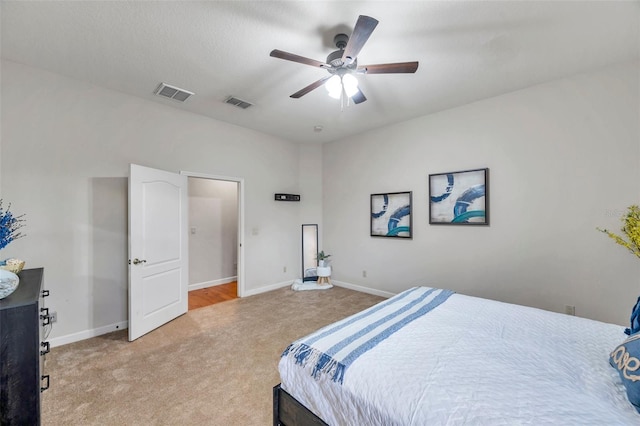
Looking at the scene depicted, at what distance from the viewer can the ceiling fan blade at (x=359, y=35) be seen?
154 cm

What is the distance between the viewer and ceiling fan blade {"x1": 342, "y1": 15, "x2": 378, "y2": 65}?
1.54m

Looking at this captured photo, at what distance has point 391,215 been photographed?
165 inches

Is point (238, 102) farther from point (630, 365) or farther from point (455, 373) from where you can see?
point (630, 365)

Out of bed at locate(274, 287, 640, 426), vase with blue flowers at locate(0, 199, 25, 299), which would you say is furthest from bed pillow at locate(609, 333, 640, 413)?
vase with blue flowers at locate(0, 199, 25, 299)

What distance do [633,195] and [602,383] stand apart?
2.46m

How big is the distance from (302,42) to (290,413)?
2.69 m

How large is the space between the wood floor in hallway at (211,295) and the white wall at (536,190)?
2.77 metres

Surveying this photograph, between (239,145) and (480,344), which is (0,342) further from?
(239,145)

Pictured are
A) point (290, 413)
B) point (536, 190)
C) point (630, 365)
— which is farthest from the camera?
point (536, 190)

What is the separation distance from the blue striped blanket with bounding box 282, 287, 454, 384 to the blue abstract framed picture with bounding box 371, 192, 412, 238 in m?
2.10

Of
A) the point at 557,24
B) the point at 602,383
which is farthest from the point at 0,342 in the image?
the point at 557,24

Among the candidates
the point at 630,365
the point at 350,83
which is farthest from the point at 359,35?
the point at 630,365

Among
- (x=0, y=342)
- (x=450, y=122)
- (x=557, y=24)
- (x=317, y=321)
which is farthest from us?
(x=450, y=122)

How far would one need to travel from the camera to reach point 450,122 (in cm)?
358
